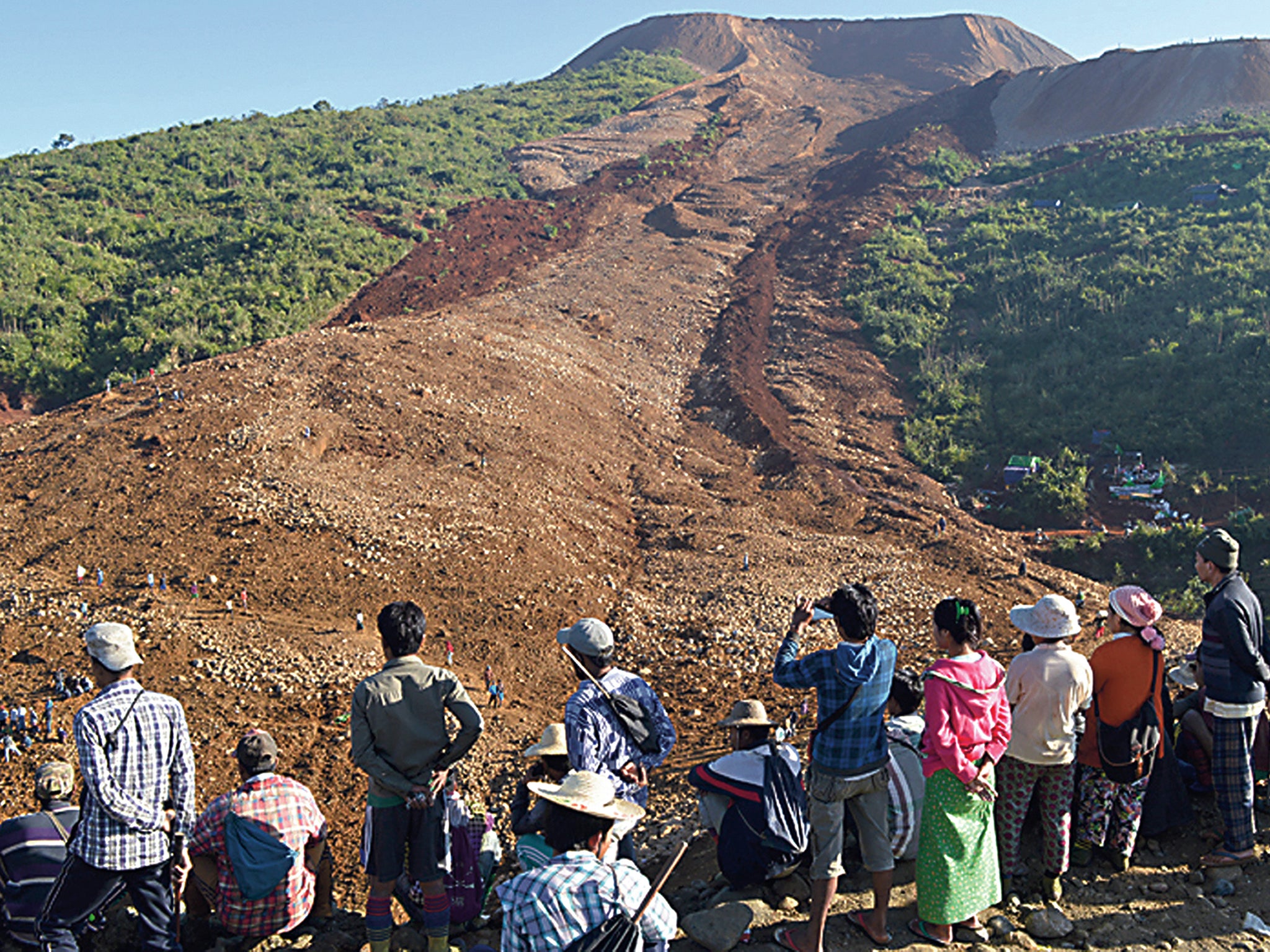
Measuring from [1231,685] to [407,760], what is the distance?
393 cm

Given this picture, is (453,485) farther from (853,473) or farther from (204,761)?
(853,473)

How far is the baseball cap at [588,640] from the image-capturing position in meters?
3.75

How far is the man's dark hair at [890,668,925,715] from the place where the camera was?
430 centimetres

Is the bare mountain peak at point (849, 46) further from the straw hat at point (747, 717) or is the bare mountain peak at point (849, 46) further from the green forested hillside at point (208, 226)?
the straw hat at point (747, 717)

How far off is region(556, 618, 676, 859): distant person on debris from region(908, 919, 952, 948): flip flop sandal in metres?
1.31


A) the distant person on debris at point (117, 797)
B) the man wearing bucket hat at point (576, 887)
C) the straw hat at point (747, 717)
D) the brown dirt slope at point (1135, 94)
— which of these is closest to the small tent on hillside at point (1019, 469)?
the straw hat at point (747, 717)

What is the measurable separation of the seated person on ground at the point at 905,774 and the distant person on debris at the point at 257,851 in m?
2.67

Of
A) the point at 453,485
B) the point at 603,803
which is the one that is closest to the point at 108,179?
the point at 453,485

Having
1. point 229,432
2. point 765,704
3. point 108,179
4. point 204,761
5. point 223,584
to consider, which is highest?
point 108,179

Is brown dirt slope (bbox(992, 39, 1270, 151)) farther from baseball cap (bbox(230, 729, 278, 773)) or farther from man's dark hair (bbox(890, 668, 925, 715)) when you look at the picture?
baseball cap (bbox(230, 729, 278, 773))

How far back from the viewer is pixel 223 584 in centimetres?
930

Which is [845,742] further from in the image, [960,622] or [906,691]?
[906,691]

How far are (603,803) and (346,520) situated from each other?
8.73 metres

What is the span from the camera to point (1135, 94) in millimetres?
44188
